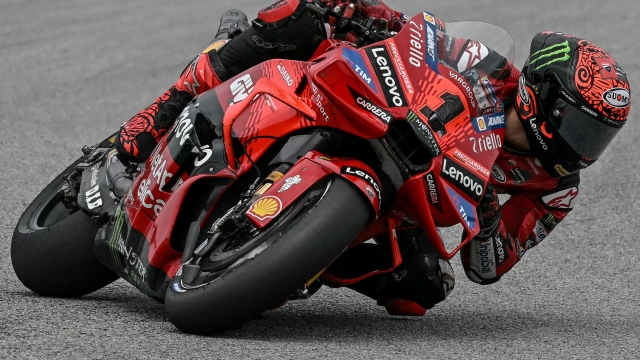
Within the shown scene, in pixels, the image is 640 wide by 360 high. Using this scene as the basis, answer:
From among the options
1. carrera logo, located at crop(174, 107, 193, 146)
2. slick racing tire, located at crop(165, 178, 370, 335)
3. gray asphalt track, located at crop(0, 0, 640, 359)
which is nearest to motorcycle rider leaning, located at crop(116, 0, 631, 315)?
gray asphalt track, located at crop(0, 0, 640, 359)

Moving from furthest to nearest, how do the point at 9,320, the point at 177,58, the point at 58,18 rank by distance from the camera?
the point at 58,18 < the point at 177,58 < the point at 9,320

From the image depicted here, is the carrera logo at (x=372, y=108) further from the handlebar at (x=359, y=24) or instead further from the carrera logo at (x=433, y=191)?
the handlebar at (x=359, y=24)

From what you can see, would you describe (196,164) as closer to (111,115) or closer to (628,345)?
(628,345)

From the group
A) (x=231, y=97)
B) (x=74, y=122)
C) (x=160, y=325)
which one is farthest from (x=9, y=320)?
(x=74, y=122)

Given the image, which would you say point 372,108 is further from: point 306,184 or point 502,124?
point 502,124

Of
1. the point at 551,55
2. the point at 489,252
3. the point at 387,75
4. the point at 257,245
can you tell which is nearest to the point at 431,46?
the point at 387,75

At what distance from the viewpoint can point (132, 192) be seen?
4.82 metres

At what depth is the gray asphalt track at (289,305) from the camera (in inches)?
168

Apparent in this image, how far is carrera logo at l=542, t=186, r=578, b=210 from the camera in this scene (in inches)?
207

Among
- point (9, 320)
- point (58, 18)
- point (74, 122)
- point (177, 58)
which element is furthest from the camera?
point (58, 18)

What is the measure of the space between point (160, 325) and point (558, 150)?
1.71 m

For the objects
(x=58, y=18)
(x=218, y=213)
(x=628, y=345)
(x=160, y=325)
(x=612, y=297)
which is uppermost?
Answer: (x=218, y=213)

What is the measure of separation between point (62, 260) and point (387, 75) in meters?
1.71

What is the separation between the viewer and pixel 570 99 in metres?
4.64
